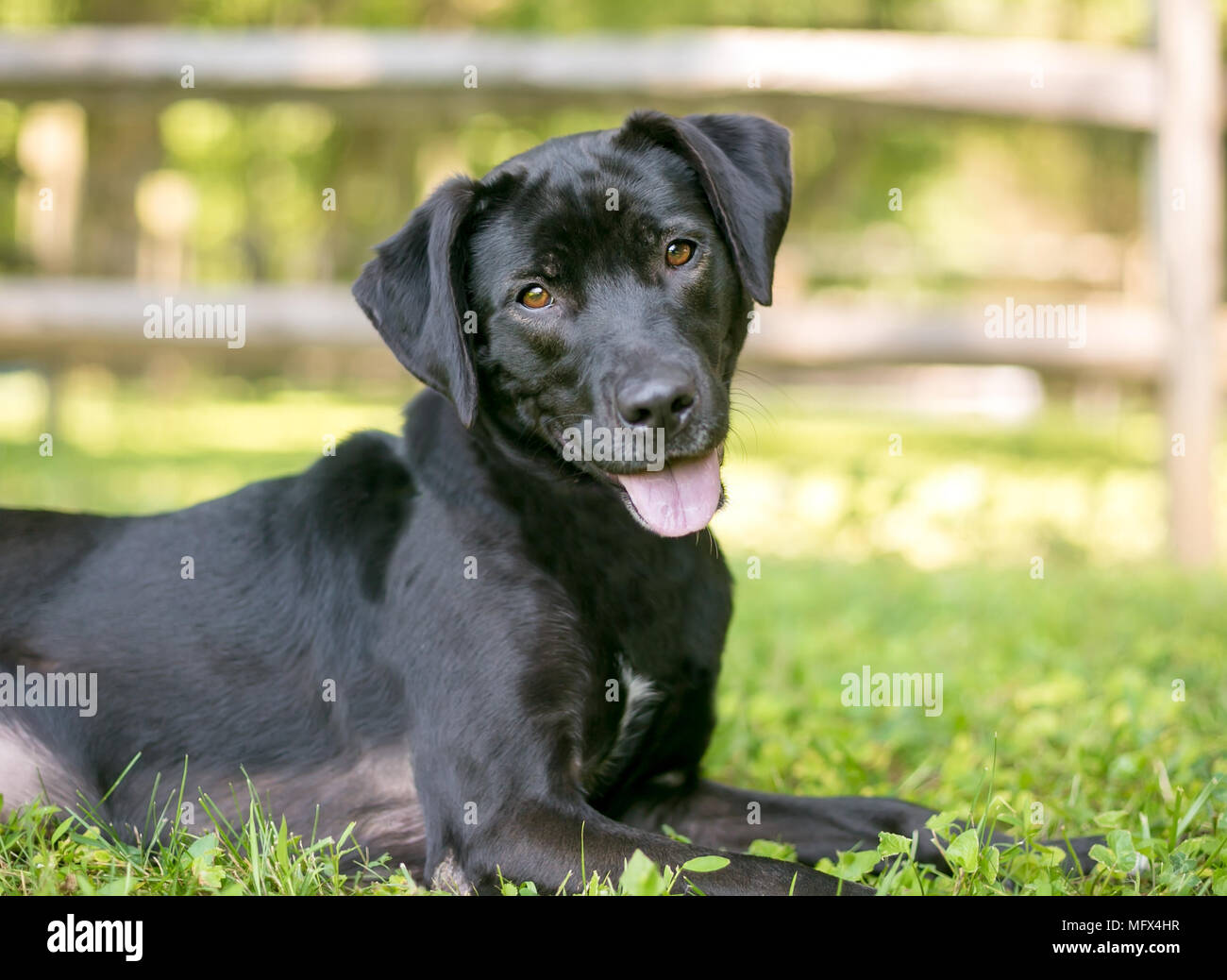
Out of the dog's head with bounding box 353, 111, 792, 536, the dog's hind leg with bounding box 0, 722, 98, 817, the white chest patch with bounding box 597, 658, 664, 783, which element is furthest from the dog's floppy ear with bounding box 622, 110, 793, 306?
the dog's hind leg with bounding box 0, 722, 98, 817

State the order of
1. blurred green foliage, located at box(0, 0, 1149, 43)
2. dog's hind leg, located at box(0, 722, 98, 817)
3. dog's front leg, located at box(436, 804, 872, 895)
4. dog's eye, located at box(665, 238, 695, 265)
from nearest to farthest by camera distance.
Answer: dog's front leg, located at box(436, 804, 872, 895) → dog's hind leg, located at box(0, 722, 98, 817) → dog's eye, located at box(665, 238, 695, 265) → blurred green foliage, located at box(0, 0, 1149, 43)

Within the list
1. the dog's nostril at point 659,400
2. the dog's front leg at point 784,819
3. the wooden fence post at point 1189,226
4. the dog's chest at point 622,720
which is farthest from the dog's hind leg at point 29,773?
the wooden fence post at point 1189,226

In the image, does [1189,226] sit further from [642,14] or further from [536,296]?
[642,14]

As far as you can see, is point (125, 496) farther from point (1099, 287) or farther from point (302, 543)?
point (1099, 287)

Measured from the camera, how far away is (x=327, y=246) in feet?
67.0

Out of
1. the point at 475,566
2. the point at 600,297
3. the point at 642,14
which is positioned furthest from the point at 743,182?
the point at 642,14

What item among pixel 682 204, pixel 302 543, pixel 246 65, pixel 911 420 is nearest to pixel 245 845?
pixel 302 543

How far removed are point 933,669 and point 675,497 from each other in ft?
6.24

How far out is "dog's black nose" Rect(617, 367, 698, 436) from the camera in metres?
2.40

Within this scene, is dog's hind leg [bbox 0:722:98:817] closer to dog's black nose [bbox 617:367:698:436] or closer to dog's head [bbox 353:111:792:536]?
dog's head [bbox 353:111:792:536]

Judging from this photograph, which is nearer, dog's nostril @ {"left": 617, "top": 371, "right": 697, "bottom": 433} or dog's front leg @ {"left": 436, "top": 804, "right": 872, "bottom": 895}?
dog's front leg @ {"left": 436, "top": 804, "right": 872, "bottom": 895}

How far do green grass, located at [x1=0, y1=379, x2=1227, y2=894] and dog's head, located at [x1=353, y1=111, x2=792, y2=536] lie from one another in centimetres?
60

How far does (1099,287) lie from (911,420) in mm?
5232

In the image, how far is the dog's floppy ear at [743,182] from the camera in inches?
108
